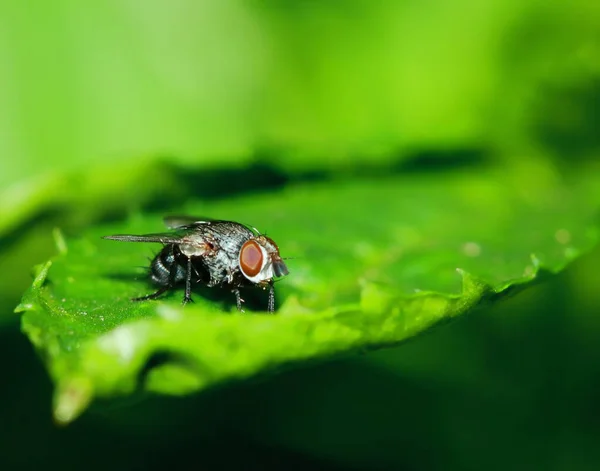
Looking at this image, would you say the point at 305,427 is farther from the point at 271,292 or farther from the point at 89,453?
the point at 271,292

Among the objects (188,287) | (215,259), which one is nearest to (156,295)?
(188,287)

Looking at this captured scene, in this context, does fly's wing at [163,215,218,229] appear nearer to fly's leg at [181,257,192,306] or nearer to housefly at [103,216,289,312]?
housefly at [103,216,289,312]

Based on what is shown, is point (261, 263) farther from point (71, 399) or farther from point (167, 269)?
point (71, 399)

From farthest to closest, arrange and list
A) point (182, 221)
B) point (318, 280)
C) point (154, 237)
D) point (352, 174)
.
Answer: point (352, 174) → point (182, 221) → point (318, 280) → point (154, 237)

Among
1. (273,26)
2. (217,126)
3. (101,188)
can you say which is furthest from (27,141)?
(101,188)

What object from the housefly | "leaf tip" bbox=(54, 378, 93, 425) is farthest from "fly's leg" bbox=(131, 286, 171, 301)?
"leaf tip" bbox=(54, 378, 93, 425)

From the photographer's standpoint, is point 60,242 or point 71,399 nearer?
point 71,399
